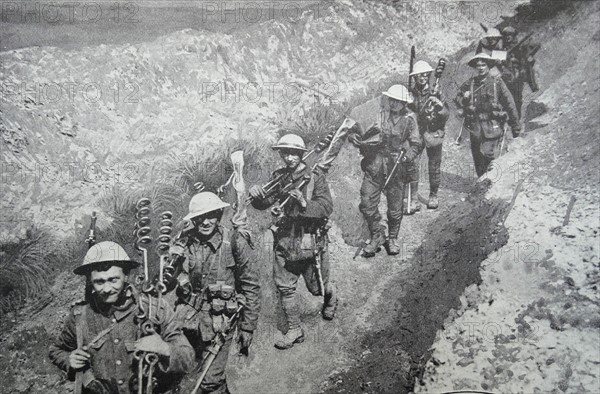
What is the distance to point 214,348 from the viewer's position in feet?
14.5

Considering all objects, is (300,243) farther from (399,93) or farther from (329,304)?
(399,93)

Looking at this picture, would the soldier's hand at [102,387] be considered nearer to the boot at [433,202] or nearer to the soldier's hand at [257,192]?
the soldier's hand at [257,192]

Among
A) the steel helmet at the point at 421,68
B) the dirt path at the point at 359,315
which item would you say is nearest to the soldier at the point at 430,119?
the steel helmet at the point at 421,68

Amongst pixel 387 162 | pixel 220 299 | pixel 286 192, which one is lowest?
pixel 220 299

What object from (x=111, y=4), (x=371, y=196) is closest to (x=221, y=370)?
(x=371, y=196)

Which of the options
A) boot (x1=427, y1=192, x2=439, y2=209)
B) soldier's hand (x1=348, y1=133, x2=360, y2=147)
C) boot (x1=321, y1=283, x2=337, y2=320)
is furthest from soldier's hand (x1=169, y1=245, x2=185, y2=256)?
boot (x1=427, y1=192, x2=439, y2=209)

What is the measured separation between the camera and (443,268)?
15.4 feet

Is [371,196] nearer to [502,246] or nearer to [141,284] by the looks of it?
[502,246]

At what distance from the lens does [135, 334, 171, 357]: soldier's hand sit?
4.19m

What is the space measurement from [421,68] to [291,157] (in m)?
1.71

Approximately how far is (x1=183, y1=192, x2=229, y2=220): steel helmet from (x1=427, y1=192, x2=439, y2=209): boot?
215 cm

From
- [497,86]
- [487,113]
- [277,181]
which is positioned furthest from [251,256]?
[497,86]

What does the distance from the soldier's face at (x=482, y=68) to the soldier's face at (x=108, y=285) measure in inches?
170

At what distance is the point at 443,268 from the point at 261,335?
202 centimetres
